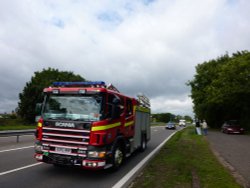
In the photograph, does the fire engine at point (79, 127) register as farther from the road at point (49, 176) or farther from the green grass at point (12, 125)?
the green grass at point (12, 125)

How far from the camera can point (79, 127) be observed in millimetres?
7176

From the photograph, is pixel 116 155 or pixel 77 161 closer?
pixel 77 161

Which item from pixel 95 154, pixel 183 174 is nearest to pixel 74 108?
pixel 95 154

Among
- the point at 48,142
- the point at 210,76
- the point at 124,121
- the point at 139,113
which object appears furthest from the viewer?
the point at 210,76

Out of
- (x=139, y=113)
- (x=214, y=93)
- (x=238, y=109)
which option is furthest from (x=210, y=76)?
(x=139, y=113)

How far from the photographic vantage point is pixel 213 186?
6570 millimetres

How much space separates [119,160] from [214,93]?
26602 millimetres

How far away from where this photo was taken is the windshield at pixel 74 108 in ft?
24.1

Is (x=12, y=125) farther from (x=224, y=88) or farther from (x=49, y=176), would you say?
(x=49, y=176)

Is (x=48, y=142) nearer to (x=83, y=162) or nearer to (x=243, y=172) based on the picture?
(x=83, y=162)

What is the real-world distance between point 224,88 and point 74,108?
87.1 ft

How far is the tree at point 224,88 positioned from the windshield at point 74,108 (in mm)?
25187

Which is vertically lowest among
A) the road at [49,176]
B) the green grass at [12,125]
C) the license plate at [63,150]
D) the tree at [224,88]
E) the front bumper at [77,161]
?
the road at [49,176]

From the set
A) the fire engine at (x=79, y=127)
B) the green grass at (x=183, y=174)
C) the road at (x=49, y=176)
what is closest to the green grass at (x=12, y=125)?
the road at (x=49, y=176)
